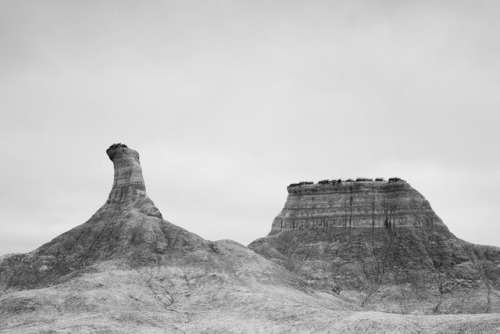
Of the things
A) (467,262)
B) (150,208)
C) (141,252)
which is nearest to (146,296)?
(141,252)

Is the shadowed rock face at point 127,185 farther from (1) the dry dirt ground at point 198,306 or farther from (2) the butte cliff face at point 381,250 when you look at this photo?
(2) the butte cliff face at point 381,250

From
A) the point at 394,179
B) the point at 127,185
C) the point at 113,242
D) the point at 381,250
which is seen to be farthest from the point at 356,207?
the point at 113,242

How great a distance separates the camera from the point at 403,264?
117375 mm

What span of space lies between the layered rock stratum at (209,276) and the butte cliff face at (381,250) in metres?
0.40

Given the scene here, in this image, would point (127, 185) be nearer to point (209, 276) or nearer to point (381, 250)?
point (209, 276)

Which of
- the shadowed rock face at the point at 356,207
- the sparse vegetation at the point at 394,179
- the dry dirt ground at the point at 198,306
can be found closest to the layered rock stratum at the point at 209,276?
the dry dirt ground at the point at 198,306

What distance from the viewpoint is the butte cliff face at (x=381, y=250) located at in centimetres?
10650

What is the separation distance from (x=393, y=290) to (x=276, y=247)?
35.1m

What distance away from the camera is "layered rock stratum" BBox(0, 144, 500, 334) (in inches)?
2625

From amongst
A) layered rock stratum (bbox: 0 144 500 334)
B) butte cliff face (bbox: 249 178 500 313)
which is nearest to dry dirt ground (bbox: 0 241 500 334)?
layered rock stratum (bbox: 0 144 500 334)

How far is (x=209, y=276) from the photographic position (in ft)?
296

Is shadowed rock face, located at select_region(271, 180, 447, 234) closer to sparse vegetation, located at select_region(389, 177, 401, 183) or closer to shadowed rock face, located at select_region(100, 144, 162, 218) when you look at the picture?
sparse vegetation, located at select_region(389, 177, 401, 183)

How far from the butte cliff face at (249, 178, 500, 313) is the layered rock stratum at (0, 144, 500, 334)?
1.31ft

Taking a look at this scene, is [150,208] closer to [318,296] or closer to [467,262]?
[318,296]
